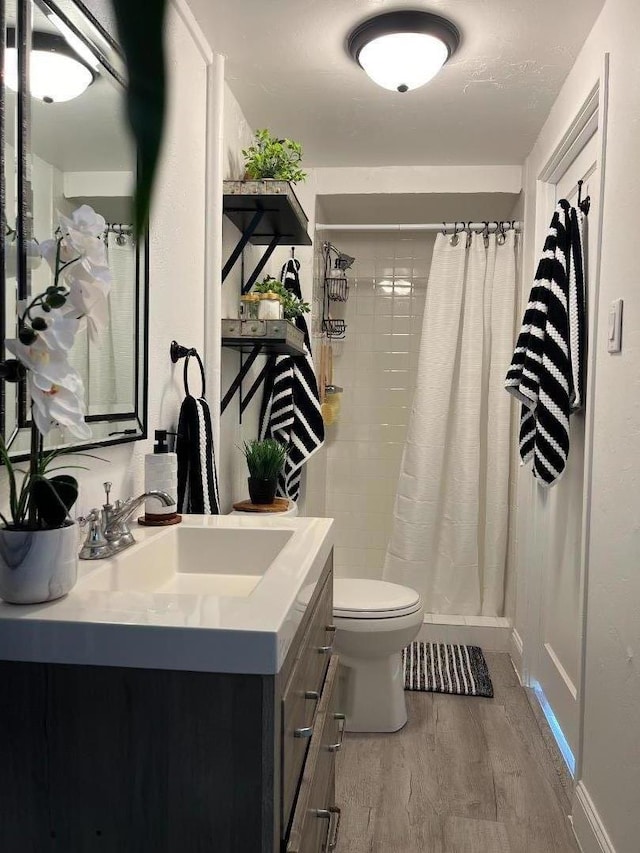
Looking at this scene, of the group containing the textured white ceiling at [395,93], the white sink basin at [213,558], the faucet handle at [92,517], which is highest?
the textured white ceiling at [395,93]

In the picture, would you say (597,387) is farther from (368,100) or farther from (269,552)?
(368,100)

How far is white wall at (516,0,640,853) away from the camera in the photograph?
5.09 ft

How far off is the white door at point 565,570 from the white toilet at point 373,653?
1.65 ft

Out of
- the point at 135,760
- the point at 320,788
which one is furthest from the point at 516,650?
the point at 135,760

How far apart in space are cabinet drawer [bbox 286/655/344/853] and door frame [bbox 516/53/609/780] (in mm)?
749

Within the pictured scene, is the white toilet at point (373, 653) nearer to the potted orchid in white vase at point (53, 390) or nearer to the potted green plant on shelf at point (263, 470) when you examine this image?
the potted green plant on shelf at point (263, 470)

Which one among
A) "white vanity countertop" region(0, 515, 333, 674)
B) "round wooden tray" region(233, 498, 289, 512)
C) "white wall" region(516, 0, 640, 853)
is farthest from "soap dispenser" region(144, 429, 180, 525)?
"white wall" region(516, 0, 640, 853)

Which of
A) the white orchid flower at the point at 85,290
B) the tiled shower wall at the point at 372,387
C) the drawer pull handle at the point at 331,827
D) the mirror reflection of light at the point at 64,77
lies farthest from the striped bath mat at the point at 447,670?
the mirror reflection of light at the point at 64,77

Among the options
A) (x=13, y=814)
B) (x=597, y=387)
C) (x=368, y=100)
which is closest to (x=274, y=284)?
(x=368, y=100)

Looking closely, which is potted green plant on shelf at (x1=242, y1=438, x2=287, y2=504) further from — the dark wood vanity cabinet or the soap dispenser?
the dark wood vanity cabinet

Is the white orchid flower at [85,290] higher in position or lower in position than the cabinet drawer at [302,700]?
higher

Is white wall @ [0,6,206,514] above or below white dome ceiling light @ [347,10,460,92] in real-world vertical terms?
below

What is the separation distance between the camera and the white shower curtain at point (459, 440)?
335cm

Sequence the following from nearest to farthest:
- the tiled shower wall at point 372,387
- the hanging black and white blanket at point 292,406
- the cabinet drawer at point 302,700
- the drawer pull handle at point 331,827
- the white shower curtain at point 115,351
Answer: the cabinet drawer at point 302,700
the white shower curtain at point 115,351
the drawer pull handle at point 331,827
the hanging black and white blanket at point 292,406
the tiled shower wall at point 372,387
